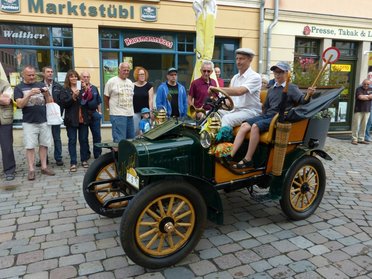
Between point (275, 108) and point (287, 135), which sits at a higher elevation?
point (275, 108)

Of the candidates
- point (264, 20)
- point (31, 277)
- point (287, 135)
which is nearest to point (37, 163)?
point (31, 277)

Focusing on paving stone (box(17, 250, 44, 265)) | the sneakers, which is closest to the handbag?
the sneakers

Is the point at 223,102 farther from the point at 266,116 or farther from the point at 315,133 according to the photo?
the point at 315,133

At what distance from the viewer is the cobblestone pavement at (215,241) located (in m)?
3.03

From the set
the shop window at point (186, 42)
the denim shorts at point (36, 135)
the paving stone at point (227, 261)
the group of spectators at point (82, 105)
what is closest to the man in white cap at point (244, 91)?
the group of spectators at point (82, 105)

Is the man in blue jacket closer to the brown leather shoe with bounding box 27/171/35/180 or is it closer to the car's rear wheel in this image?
the car's rear wheel

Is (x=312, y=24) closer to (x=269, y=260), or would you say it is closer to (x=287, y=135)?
(x=287, y=135)

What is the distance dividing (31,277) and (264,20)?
372 inches

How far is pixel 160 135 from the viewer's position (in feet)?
11.5

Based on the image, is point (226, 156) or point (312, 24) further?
point (312, 24)

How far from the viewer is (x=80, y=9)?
27.5 ft

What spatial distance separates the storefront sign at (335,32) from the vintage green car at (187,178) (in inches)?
290

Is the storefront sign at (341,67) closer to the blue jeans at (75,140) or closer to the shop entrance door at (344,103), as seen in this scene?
the shop entrance door at (344,103)

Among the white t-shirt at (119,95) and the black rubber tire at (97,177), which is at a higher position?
the white t-shirt at (119,95)
